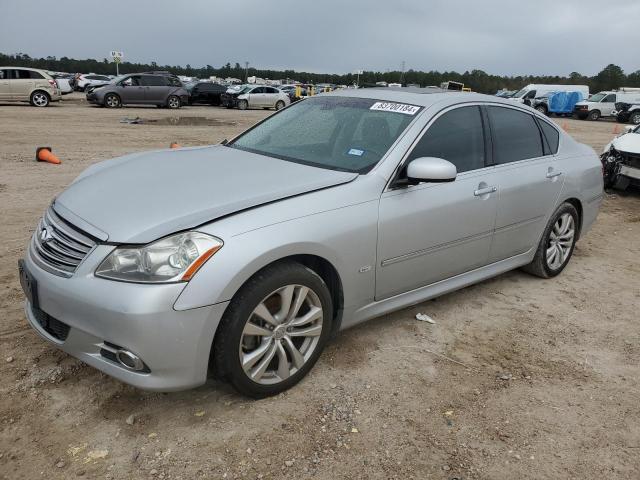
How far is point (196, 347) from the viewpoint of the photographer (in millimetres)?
2518

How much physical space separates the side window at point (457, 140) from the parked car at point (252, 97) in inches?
1053

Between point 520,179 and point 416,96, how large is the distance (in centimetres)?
106

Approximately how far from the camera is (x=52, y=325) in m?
2.73

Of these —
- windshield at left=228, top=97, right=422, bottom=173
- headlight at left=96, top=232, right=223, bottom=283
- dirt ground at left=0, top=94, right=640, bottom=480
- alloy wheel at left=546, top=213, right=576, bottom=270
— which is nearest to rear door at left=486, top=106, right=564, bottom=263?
alloy wheel at left=546, top=213, right=576, bottom=270

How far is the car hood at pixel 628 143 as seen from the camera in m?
9.01

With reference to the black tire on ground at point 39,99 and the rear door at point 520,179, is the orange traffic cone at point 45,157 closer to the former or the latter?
the rear door at point 520,179

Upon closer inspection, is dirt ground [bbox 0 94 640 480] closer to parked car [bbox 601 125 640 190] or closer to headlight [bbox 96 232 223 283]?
headlight [bbox 96 232 223 283]

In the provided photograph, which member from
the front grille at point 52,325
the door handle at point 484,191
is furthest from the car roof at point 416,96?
the front grille at point 52,325

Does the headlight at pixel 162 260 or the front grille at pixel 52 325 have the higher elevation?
the headlight at pixel 162 260

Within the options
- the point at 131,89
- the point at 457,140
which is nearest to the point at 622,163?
the point at 457,140

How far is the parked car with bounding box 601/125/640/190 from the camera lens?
8945 mm

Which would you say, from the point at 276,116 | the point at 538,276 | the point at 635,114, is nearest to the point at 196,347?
the point at 276,116

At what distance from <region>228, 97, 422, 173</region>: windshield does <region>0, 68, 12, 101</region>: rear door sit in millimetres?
21948

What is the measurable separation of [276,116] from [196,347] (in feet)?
7.81
